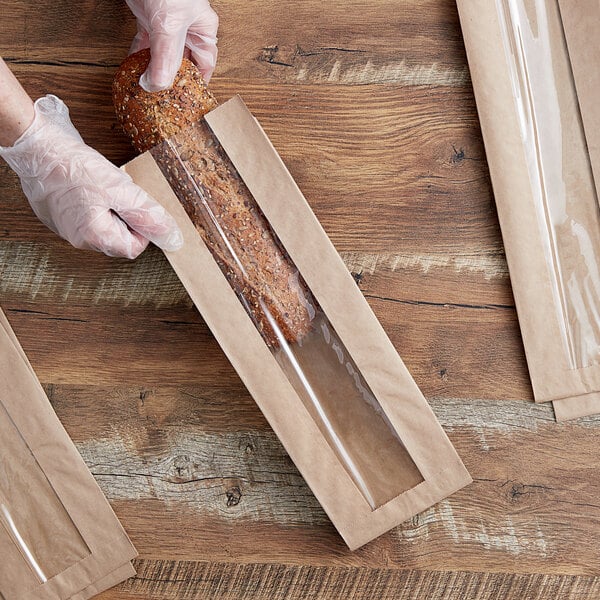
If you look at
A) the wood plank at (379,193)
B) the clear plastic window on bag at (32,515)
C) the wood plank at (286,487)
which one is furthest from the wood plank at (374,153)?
the clear plastic window on bag at (32,515)

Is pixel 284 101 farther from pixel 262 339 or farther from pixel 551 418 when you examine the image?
pixel 551 418

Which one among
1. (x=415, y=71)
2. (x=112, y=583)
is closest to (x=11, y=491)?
(x=112, y=583)

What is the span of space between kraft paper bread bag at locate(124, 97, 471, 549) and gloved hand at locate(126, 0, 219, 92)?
9 cm

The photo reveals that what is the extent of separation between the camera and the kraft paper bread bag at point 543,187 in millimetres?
1052

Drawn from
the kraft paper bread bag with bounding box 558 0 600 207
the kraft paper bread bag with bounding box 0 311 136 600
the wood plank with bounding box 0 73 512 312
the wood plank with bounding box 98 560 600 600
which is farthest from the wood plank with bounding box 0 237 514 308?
the wood plank with bounding box 98 560 600 600

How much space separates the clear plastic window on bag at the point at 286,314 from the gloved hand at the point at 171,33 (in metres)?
0.09

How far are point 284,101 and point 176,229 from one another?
297 mm

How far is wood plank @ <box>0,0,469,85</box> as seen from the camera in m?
1.09

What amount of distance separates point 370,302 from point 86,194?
0.45m

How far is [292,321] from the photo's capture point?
98cm

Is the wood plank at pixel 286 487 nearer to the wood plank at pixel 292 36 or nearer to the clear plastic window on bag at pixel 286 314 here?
the clear plastic window on bag at pixel 286 314

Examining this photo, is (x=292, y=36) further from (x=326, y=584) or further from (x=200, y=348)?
(x=326, y=584)

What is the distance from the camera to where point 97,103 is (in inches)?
42.6

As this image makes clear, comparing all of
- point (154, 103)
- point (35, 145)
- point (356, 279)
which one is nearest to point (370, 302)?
point (356, 279)
